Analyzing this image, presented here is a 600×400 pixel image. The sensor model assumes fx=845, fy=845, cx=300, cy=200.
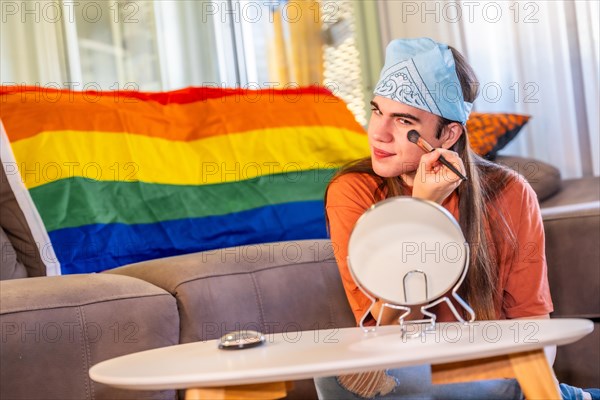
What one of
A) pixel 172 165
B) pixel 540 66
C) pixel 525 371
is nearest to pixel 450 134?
pixel 525 371

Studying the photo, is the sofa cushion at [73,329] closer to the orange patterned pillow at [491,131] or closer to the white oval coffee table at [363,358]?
the white oval coffee table at [363,358]

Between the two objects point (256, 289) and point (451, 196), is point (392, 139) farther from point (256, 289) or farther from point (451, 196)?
point (256, 289)

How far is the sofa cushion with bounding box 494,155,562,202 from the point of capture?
2305 mm

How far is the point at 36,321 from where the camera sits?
138cm

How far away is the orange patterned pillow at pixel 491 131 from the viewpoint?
92.9 inches

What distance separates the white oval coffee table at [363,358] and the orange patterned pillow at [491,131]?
1376 millimetres

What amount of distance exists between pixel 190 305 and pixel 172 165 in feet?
1.98

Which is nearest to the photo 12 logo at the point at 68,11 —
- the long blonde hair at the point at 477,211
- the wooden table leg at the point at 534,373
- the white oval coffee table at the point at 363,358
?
the long blonde hair at the point at 477,211

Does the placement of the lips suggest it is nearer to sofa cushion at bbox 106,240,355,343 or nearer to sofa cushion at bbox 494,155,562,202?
sofa cushion at bbox 106,240,355,343

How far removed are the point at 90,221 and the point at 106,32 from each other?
149 cm

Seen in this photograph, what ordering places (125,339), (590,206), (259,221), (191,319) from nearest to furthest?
1. (125,339)
2. (191,319)
3. (590,206)
4. (259,221)

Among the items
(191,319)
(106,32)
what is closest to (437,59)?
(191,319)

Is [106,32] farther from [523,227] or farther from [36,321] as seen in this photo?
[523,227]

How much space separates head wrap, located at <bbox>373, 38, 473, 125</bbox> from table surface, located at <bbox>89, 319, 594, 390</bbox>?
407 mm
